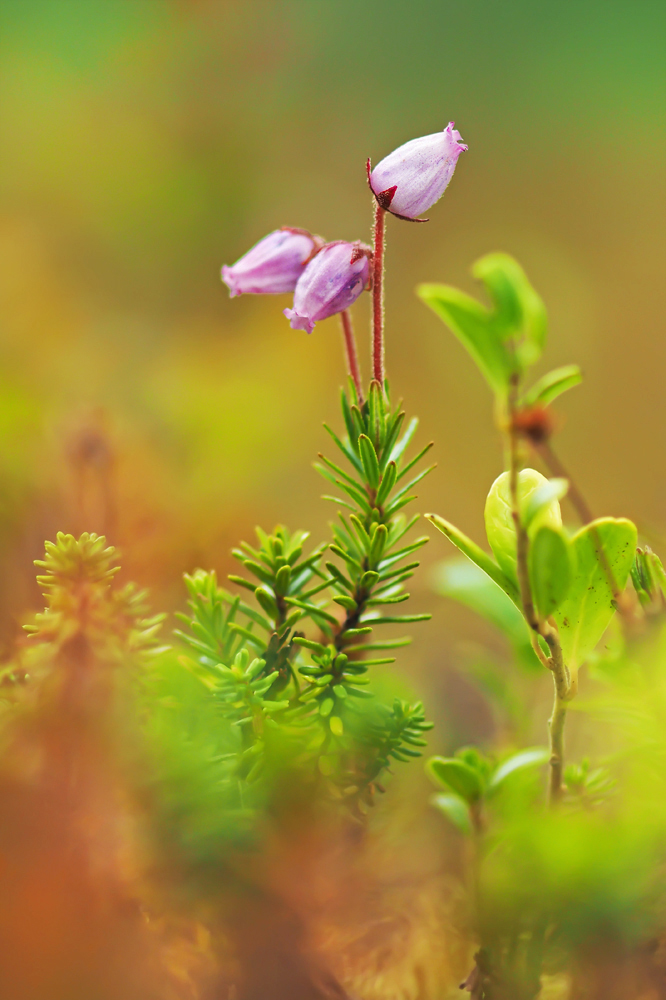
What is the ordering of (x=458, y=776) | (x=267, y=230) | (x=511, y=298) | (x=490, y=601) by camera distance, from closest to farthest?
(x=511, y=298)
(x=458, y=776)
(x=490, y=601)
(x=267, y=230)

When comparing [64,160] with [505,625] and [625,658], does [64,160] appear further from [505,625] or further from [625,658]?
[625,658]

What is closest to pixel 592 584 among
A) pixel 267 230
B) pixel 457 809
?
pixel 457 809

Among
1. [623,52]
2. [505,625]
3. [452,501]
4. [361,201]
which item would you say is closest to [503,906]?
[505,625]

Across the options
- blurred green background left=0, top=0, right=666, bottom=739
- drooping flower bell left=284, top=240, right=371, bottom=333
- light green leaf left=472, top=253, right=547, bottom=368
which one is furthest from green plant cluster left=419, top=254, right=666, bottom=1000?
blurred green background left=0, top=0, right=666, bottom=739

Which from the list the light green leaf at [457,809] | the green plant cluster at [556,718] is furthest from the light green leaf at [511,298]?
the light green leaf at [457,809]

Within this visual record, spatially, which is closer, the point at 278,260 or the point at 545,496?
the point at 545,496

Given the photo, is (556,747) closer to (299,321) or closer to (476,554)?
(476,554)

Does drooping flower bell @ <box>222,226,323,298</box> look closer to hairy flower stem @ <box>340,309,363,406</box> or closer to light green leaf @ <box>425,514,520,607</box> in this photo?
hairy flower stem @ <box>340,309,363,406</box>
